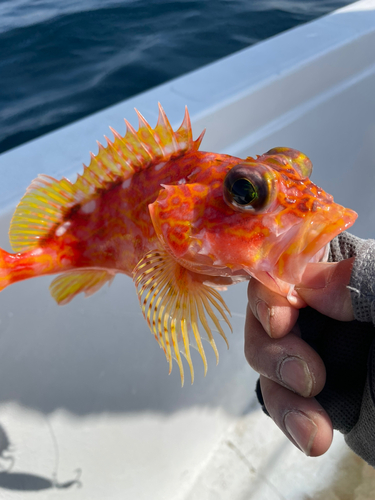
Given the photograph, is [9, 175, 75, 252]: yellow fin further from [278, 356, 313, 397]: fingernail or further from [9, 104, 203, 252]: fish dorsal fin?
[278, 356, 313, 397]: fingernail

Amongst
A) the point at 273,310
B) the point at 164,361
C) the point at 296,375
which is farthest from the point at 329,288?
the point at 164,361

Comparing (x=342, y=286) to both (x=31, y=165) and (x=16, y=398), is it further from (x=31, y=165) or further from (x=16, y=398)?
(x=16, y=398)

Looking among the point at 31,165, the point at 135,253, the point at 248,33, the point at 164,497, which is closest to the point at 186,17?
the point at 248,33

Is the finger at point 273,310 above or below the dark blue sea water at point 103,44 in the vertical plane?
below

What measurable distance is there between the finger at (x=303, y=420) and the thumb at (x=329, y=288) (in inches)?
11.2

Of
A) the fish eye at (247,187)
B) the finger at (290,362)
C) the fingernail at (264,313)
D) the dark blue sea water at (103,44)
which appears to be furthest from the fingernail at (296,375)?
the dark blue sea water at (103,44)

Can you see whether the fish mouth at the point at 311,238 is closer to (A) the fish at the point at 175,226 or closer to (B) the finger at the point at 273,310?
(A) the fish at the point at 175,226

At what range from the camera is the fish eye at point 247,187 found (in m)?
1.01

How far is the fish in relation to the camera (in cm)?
103

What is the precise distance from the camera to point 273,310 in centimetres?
118

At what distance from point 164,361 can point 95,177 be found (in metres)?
1.37

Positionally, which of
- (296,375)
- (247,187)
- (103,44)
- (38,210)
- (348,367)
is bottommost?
(348,367)

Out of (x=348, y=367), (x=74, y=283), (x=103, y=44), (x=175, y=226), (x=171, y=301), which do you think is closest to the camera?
(x=175, y=226)

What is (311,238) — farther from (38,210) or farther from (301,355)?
(38,210)
